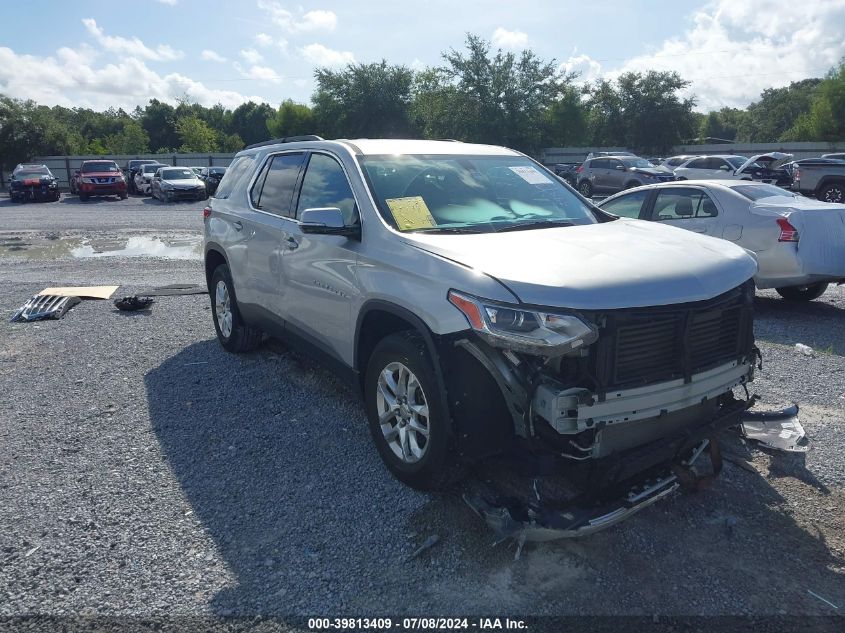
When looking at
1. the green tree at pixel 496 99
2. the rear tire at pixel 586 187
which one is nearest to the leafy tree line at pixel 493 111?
the green tree at pixel 496 99

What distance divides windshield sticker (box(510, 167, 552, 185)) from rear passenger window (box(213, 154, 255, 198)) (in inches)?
100

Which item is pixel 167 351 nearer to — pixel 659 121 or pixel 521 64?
pixel 521 64

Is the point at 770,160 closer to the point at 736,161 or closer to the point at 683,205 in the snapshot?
the point at 736,161

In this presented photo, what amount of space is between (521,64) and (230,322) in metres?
41.4

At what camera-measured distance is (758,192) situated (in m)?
7.99

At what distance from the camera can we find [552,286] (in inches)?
119

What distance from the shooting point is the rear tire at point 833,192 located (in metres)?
20.7

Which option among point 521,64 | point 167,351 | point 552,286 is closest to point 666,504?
point 552,286

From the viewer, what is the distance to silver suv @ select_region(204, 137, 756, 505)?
9.89 feet

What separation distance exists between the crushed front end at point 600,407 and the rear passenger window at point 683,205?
5165 millimetres

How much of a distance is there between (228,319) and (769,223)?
5.89 m

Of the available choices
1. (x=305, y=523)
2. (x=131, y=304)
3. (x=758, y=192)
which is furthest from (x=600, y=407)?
(x=131, y=304)

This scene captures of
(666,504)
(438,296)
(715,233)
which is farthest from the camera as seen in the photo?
(715,233)

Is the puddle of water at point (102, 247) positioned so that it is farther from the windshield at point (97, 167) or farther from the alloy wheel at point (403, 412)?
the windshield at point (97, 167)
